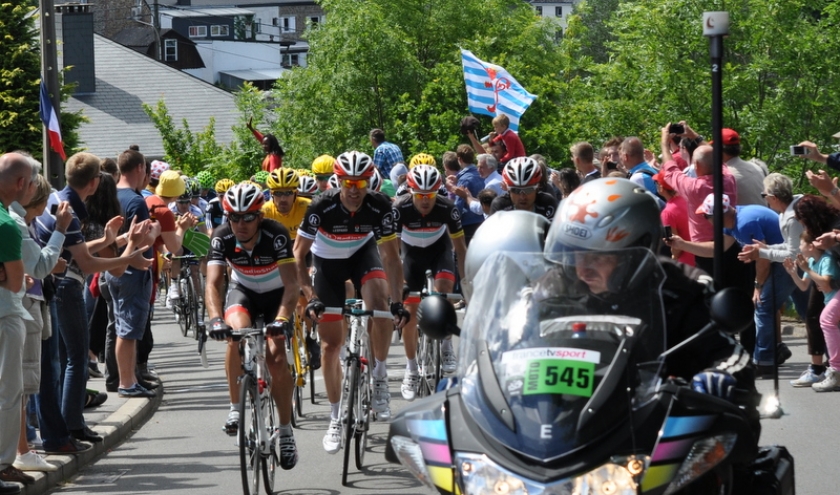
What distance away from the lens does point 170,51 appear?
93625 millimetres

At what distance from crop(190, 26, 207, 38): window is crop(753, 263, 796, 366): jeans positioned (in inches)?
3764

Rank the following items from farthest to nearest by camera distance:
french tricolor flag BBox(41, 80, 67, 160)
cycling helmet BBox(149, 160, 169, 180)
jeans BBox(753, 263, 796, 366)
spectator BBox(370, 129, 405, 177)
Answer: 1. spectator BBox(370, 129, 405, 177)
2. cycling helmet BBox(149, 160, 169, 180)
3. french tricolor flag BBox(41, 80, 67, 160)
4. jeans BBox(753, 263, 796, 366)

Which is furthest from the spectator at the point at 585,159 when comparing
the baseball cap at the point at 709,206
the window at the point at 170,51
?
the window at the point at 170,51

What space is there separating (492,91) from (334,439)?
565 inches

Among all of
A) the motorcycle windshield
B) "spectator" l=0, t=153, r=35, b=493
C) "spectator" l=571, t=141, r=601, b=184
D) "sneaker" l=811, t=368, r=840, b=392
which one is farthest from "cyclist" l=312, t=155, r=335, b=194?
the motorcycle windshield

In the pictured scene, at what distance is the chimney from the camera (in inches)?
2303

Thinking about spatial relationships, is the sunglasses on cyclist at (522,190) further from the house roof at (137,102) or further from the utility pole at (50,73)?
the house roof at (137,102)

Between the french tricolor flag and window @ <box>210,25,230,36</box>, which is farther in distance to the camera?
window @ <box>210,25,230,36</box>

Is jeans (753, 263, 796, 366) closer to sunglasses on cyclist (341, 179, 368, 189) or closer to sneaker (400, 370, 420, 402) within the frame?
sneaker (400, 370, 420, 402)

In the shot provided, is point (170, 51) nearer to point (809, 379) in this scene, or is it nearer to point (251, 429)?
point (809, 379)

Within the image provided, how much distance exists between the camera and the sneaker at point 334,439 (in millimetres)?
9320

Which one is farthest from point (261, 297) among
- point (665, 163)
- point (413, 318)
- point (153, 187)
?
point (153, 187)

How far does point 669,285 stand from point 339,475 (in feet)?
13.8

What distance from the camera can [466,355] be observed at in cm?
491
